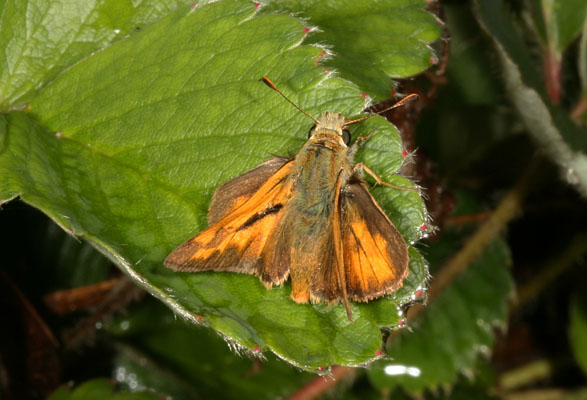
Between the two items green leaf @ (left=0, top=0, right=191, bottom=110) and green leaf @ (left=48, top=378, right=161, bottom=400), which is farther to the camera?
green leaf @ (left=48, top=378, right=161, bottom=400)

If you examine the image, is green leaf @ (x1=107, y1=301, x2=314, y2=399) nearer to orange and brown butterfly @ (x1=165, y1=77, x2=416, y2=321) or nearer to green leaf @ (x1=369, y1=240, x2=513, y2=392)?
green leaf @ (x1=369, y1=240, x2=513, y2=392)

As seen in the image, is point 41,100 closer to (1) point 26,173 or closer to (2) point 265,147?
(1) point 26,173

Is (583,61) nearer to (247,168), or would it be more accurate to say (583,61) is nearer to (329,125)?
(329,125)

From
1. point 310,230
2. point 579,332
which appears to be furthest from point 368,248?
point 579,332

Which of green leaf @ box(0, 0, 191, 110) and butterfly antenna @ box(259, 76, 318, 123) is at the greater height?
green leaf @ box(0, 0, 191, 110)

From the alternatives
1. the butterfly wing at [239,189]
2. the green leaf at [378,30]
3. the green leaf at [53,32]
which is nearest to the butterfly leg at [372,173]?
the butterfly wing at [239,189]

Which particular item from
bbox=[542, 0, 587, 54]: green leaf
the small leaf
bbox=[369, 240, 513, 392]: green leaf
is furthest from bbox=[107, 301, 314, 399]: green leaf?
bbox=[542, 0, 587, 54]: green leaf

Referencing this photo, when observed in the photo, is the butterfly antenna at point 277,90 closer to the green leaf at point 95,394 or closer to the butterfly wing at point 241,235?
the butterfly wing at point 241,235
